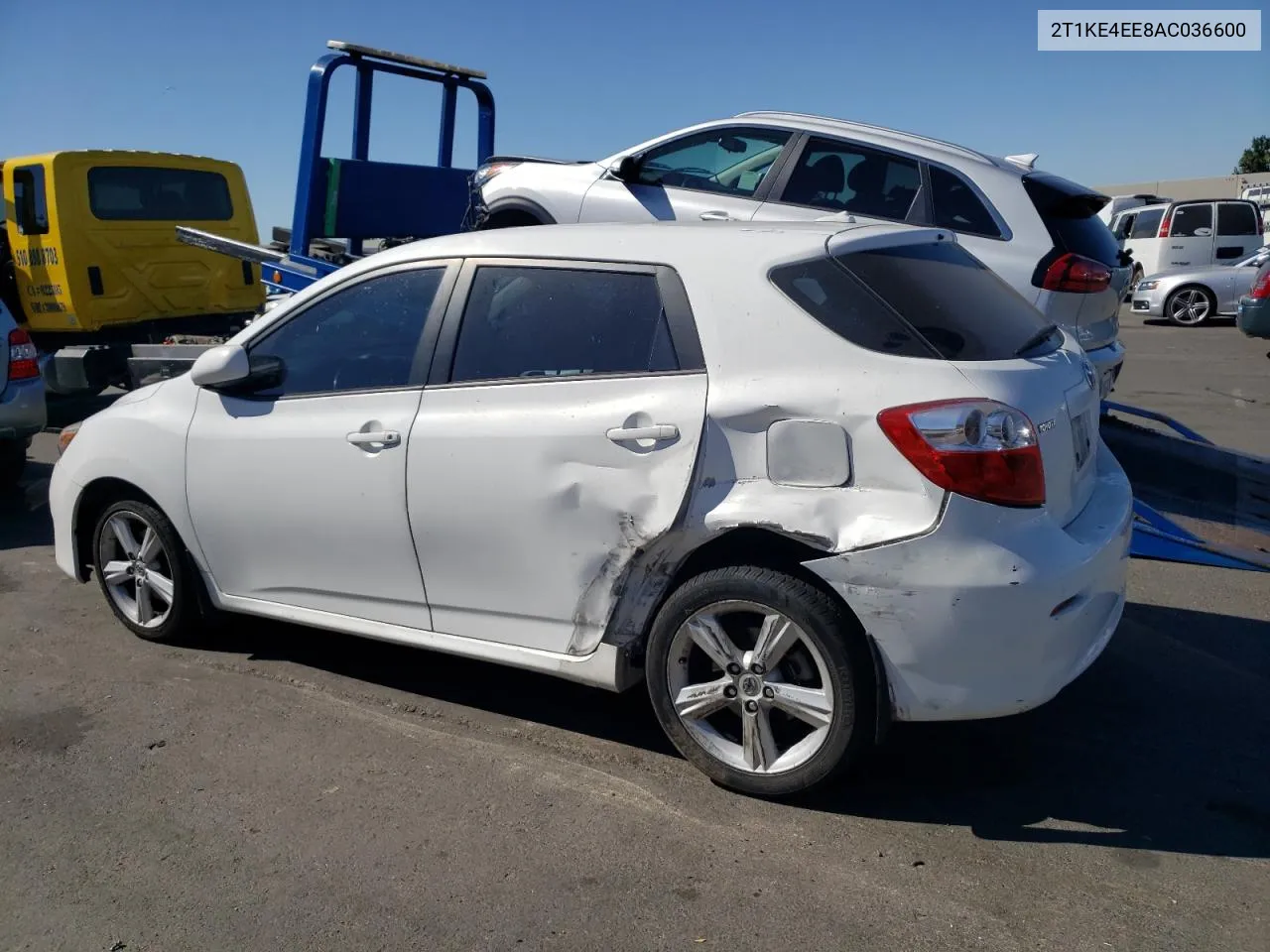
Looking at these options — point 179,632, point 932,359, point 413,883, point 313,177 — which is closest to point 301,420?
point 179,632

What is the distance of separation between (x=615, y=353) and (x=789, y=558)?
2.87 feet

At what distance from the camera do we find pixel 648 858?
129 inches

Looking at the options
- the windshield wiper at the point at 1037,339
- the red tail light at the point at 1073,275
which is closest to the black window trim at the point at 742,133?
the red tail light at the point at 1073,275

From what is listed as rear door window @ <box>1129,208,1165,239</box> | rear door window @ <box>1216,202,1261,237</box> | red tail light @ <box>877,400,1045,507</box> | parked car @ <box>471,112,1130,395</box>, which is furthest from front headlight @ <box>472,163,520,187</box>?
rear door window @ <box>1129,208,1165,239</box>

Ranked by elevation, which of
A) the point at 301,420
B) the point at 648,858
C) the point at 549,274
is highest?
the point at 549,274

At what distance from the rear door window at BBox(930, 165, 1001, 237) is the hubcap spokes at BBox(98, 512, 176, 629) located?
454cm

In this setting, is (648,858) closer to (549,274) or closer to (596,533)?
(596,533)

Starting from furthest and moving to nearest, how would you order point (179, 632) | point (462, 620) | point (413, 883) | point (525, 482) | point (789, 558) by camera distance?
point (179, 632) < point (462, 620) < point (525, 482) < point (789, 558) < point (413, 883)

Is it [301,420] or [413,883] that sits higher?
[301,420]

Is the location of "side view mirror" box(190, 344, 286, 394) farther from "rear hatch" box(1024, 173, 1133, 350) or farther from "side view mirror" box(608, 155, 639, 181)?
"rear hatch" box(1024, 173, 1133, 350)

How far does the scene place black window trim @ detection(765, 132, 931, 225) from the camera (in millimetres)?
6680

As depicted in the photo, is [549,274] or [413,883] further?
[549,274]

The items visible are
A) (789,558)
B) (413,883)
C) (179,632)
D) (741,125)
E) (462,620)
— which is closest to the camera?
(413,883)

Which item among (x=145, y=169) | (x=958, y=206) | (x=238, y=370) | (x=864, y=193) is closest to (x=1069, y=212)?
(x=958, y=206)
